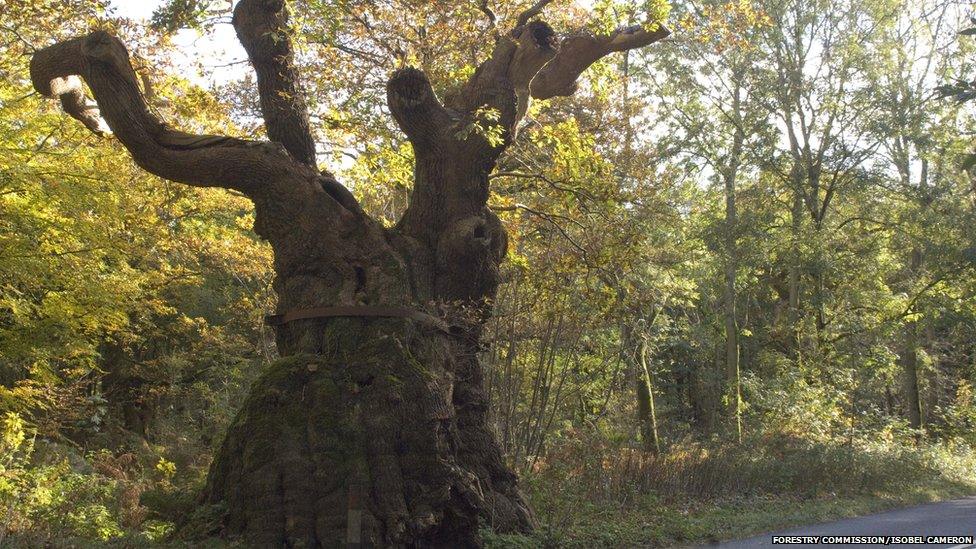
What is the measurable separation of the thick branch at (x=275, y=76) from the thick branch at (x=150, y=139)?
0.86m

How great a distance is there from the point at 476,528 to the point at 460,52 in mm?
7445

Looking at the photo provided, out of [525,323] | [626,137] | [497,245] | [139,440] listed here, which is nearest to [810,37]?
[626,137]

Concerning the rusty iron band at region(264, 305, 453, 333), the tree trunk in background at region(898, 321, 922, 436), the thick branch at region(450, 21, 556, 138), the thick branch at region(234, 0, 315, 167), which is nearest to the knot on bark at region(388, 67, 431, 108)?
the thick branch at region(450, 21, 556, 138)

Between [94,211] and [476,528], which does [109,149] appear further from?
[476,528]

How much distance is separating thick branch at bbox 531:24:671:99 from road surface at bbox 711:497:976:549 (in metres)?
6.38

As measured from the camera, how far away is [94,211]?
1430 cm

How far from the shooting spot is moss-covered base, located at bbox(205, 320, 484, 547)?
795 centimetres

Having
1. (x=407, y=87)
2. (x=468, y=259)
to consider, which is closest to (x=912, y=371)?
(x=468, y=259)

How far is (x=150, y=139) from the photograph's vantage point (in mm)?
9398

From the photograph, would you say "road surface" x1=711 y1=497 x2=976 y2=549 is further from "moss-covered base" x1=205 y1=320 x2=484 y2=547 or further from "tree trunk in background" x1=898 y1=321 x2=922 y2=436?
"tree trunk in background" x1=898 y1=321 x2=922 y2=436

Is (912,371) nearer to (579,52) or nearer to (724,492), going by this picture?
(724,492)

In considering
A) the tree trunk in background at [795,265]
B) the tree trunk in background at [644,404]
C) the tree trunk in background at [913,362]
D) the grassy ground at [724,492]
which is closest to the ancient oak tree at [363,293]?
the grassy ground at [724,492]

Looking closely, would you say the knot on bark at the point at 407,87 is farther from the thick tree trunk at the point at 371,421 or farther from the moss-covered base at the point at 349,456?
the moss-covered base at the point at 349,456

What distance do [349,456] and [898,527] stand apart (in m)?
8.45
